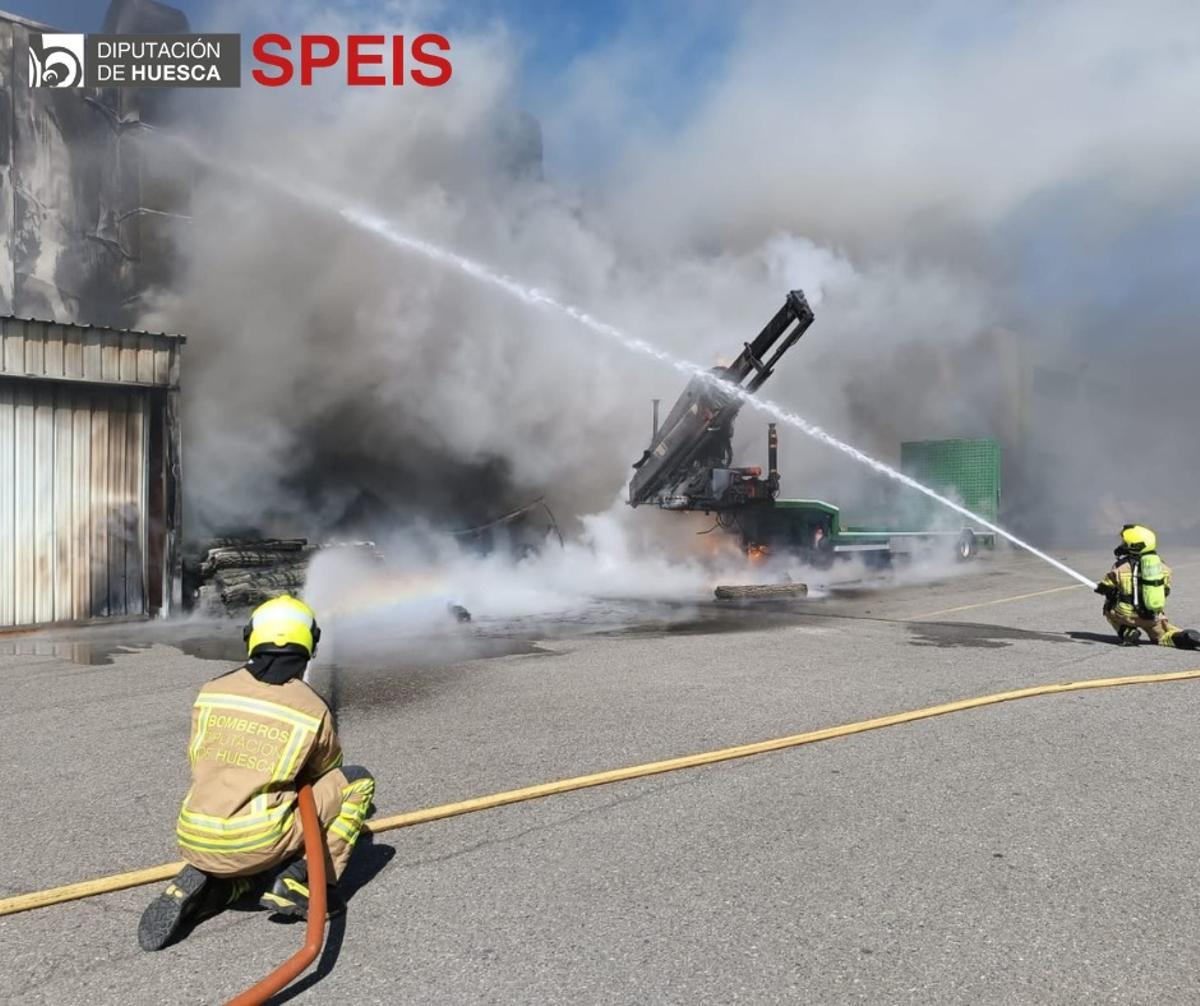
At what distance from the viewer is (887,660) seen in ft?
28.4

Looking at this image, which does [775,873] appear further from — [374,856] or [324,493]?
[324,493]

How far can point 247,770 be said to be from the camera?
3.19 meters

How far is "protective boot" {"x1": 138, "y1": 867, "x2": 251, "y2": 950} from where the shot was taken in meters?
3.10

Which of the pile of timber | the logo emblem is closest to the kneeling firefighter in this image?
the pile of timber

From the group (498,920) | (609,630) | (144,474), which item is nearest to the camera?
(498,920)

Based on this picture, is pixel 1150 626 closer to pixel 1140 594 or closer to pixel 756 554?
pixel 1140 594

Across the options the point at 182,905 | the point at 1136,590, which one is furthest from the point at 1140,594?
the point at 182,905

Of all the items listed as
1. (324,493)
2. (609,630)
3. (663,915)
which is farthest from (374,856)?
(324,493)

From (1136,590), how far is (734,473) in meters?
7.30

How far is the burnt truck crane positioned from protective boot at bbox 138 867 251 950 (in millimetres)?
12278

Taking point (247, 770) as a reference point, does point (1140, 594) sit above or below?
above

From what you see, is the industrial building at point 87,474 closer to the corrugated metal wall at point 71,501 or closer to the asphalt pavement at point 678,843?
the corrugated metal wall at point 71,501

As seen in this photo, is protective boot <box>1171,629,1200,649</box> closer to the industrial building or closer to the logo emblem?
the industrial building

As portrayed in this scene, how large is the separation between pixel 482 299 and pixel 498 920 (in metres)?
16.0
